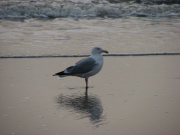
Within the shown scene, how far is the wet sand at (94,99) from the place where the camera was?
4531mm

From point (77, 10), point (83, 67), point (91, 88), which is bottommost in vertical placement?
point (91, 88)

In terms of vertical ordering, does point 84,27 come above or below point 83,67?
below

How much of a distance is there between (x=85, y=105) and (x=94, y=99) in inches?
12.2

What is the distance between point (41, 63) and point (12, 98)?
6.90 ft

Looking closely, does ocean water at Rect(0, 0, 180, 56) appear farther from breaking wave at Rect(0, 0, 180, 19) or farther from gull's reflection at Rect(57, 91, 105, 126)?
gull's reflection at Rect(57, 91, 105, 126)

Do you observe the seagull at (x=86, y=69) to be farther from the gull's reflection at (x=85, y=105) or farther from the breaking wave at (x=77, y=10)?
the breaking wave at (x=77, y=10)

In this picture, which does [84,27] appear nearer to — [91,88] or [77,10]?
[77,10]

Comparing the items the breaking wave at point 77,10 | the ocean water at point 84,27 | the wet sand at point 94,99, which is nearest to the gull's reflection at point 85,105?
the wet sand at point 94,99

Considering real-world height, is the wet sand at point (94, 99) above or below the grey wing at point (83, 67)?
below

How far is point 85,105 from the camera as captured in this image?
17.5 ft

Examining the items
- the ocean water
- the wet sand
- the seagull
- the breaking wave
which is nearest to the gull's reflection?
the wet sand

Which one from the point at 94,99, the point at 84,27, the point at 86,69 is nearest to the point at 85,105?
the point at 94,99

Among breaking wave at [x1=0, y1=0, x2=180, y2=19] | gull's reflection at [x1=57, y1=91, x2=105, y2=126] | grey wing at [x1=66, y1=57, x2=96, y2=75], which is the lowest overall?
gull's reflection at [x1=57, y1=91, x2=105, y2=126]

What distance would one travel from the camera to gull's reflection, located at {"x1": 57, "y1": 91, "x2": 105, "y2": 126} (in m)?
4.85
